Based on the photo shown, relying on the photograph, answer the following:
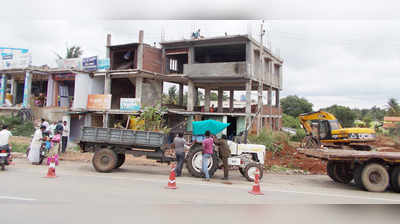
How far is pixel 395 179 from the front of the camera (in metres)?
8.09

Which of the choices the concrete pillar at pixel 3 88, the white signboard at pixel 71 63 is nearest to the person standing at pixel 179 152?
the white signboard at pixel 71 63

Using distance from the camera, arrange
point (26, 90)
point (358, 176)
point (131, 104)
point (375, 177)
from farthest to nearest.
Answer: point (26, 90)
point (131, 104)
point (358, 176)
point (375, 177)

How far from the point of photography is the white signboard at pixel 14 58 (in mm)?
23375

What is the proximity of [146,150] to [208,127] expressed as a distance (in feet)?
8.05

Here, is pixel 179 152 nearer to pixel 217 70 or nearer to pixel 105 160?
pixel 105 160

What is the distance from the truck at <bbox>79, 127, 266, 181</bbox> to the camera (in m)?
9.52

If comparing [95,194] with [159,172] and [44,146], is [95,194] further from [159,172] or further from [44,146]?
[44,146]

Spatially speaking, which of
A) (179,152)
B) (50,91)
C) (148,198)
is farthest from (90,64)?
(148,198)

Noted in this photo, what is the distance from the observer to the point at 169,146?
9.77m

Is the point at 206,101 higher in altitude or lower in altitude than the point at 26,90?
lower

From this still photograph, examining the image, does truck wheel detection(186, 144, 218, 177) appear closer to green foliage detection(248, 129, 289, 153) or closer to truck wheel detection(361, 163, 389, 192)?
truck wheel detection(361, 163, 389, 192)

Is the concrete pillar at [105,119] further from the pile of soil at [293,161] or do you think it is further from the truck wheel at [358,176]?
the truck wheel at [358,176]

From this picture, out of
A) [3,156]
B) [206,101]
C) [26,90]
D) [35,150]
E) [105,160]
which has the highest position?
[26,90]

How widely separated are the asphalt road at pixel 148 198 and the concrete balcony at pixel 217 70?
12.8m
